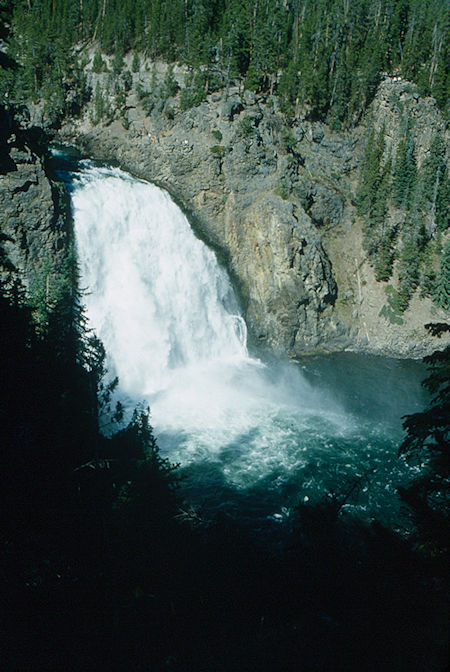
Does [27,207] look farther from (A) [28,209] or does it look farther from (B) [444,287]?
(B) [444,287]

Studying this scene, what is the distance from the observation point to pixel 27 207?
98.9 ft

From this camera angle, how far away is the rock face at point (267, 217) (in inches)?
1730

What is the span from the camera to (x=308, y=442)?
30641 mm

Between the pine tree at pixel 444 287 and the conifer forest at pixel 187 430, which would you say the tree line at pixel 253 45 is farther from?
the pine tree at pixel 444 287

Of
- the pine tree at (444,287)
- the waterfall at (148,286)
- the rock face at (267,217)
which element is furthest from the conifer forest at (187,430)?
the waterfall at (148,286)

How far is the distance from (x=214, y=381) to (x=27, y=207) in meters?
19.4

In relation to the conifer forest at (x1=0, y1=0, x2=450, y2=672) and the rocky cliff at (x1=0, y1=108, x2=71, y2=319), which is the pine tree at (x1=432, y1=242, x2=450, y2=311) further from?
the rocky cliff at (x1=0, y1=108, x2=71, y2=319)

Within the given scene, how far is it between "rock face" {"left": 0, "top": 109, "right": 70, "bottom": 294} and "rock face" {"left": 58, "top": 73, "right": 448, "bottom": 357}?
16498 mm

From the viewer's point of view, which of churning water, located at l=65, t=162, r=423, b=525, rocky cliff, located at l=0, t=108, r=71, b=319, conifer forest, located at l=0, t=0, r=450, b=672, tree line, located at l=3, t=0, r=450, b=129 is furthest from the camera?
tree line, located at l=3, t=0, r=450, b=129

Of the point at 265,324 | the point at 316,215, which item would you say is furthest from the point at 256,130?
the point at 265,324

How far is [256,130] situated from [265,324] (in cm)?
2056

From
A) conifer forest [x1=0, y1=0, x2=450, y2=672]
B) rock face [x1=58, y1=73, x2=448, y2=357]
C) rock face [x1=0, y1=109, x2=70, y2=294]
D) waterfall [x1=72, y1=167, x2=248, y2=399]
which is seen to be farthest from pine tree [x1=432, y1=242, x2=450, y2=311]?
rock face [x1=0, y1=109, x2=70, y2=294]

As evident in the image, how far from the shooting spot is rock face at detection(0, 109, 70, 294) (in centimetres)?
2917

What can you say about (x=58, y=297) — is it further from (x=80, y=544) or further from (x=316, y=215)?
(x=316, y=215)
